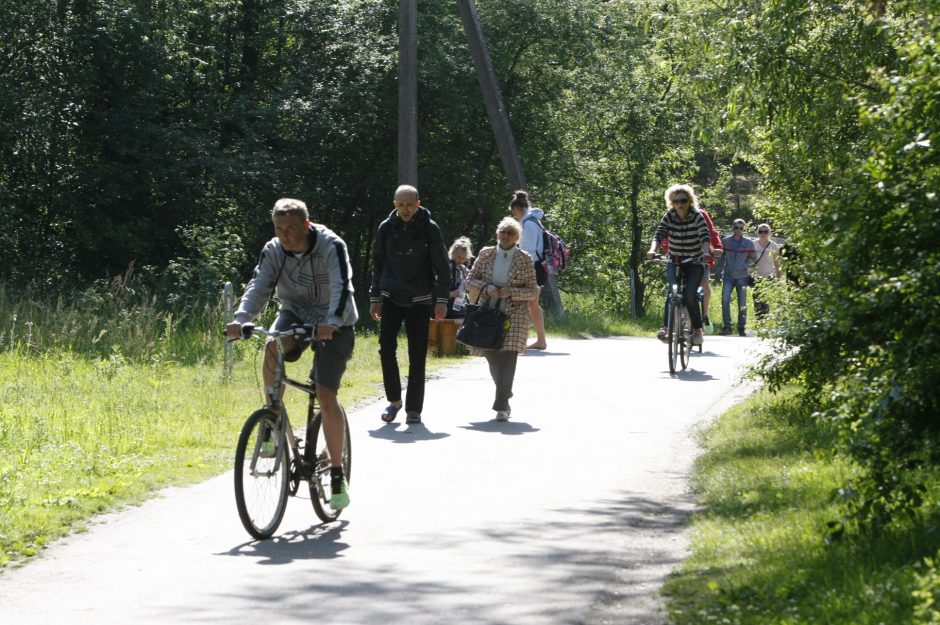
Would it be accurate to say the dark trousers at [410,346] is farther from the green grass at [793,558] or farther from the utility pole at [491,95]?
the utility pole at [491,95]

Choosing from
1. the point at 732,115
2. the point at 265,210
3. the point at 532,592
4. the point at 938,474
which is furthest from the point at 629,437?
the point at 265,210

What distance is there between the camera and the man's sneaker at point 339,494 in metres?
8.20

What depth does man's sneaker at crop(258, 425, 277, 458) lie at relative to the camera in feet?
25.8

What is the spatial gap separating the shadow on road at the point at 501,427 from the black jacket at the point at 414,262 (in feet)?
3.52

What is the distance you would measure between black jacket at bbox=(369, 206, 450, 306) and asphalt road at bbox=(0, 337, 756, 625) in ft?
3.63

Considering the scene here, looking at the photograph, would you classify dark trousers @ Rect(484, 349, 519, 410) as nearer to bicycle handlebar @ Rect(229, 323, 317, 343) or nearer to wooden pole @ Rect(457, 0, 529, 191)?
bicycle handlebar @ Rect(229, 323, 317, 343)

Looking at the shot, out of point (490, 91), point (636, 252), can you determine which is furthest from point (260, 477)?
point (636, 252)

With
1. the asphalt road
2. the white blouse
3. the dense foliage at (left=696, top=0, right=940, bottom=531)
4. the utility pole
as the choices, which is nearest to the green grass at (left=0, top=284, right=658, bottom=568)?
the asphalt road

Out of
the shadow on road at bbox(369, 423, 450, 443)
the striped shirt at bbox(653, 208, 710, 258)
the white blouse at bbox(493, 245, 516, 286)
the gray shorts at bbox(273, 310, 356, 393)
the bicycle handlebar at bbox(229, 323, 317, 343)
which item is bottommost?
the shadow on road at bbox(369, 423, 450, 443)

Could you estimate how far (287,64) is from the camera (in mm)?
32812

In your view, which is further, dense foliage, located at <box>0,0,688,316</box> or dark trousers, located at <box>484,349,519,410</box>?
dense foliage, located at <box>0,0,688,316</box>

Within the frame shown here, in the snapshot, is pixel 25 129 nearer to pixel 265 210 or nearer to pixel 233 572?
pixel 265 210

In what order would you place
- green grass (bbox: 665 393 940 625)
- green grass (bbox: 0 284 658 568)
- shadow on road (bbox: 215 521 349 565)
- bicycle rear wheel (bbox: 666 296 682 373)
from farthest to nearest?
1. bicycle rear wheel (bbox: 666 296 682 373)
2. green grass (bbox: 0 284 658 568)
3. shadow on road (bbox: 215 521 349 565)
4. green grass (bbox: 665 393 940 625)

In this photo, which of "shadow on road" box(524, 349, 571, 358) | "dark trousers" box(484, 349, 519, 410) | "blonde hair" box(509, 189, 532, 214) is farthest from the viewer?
"shadow on road" box(524, 349, 571, 358)
